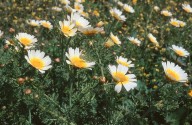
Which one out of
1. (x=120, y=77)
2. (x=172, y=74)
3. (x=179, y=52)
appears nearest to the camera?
(x=120, y=77)

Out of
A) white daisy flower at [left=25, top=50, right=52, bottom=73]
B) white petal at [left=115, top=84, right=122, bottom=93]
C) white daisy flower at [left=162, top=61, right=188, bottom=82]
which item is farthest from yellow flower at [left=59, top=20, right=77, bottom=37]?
white daisy flower at [left=162, top=61, right=188, bottom=82]

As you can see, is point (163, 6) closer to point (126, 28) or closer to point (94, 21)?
point (126, 28)

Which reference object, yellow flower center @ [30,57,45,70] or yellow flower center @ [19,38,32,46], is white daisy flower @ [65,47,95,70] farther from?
yellow flower center @ [19,38,32,46]

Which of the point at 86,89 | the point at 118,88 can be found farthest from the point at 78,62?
the point at 118,88

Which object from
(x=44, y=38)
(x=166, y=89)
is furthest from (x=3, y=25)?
(x=166, y=89)

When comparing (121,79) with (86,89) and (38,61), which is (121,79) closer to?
(86,89)

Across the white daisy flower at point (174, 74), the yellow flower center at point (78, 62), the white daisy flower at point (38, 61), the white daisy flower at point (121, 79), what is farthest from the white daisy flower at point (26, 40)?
the white daisy flower at point (174, 74)
